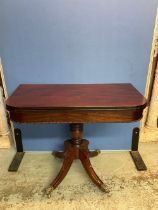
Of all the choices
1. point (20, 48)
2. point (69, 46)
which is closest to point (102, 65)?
point (69, 46)

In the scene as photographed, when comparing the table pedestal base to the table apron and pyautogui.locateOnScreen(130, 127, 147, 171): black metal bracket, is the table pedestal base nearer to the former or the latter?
the table apron

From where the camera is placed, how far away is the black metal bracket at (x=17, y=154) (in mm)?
1783

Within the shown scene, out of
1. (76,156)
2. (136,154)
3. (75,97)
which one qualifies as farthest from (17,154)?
(136,154)

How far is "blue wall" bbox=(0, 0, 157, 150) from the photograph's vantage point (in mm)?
1498

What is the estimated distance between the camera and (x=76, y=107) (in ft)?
3.92

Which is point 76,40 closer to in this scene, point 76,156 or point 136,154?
point 76,156

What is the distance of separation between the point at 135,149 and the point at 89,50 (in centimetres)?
101

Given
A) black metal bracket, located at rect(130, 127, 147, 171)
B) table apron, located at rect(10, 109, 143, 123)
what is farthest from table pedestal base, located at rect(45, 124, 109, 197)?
black metal bracket, located at rect(130, 127, 147, 171)

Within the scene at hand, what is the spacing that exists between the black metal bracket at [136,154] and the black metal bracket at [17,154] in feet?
3.33

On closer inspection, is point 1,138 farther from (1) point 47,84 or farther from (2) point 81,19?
(2) point 81,19

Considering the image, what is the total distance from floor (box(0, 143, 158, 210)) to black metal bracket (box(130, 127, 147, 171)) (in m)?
0.04

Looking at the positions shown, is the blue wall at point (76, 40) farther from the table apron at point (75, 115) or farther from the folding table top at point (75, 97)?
the table apron at point (75, 115)

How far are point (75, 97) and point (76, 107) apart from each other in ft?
0.50

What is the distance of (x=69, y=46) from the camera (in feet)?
5.25
